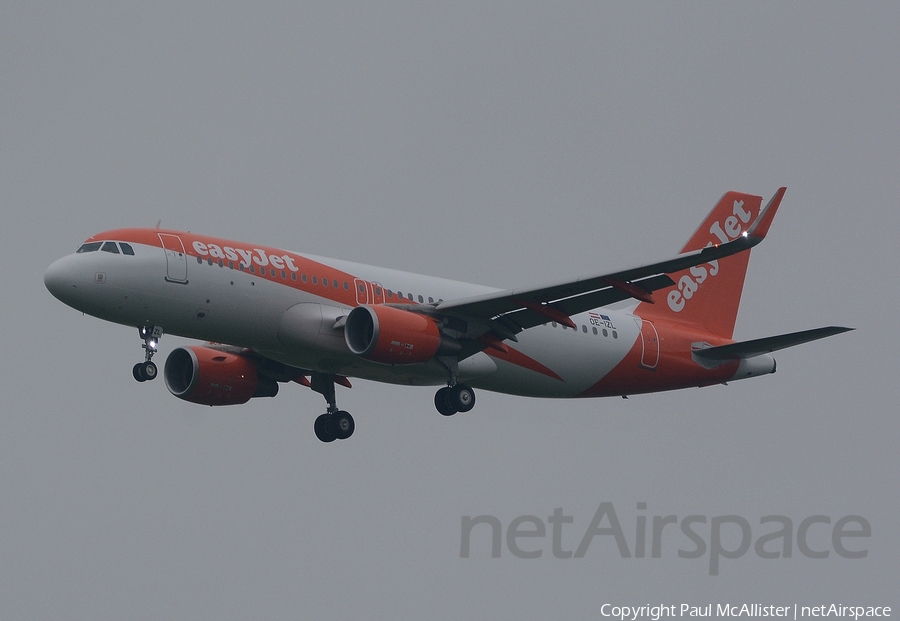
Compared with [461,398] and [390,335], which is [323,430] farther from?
[390,335]

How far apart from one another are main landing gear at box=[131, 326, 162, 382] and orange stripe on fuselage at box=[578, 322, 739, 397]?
14.3 m

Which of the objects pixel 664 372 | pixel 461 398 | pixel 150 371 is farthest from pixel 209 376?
pixel 664 372

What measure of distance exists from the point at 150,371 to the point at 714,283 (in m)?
21.0

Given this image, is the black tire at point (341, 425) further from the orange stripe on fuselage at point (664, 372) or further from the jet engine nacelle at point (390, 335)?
the orange stripe on fuselage at point (664, 372)

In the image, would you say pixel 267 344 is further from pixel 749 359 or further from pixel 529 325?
pixel 749 359

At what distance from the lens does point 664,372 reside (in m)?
44.8

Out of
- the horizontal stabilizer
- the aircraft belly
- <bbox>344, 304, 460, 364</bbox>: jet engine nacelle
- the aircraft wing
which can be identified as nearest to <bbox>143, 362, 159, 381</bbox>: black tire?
<bbox>344, 304, 460, 364</bbox>: jet engine nacelle

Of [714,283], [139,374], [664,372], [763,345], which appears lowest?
[139,374]

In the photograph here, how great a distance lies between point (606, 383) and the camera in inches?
1737

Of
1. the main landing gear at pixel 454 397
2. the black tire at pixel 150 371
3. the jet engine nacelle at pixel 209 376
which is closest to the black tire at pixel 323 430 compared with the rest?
the jet engine nacelle at pixel 209 376

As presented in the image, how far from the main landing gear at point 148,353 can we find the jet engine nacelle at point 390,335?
16.9 feet

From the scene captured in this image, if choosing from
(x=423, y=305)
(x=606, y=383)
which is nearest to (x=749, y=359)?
(x=606, y=383)

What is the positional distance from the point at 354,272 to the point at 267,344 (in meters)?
3.47

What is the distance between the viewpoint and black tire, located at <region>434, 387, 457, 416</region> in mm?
40312
